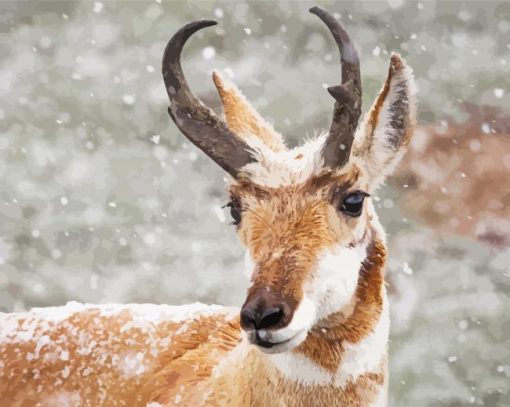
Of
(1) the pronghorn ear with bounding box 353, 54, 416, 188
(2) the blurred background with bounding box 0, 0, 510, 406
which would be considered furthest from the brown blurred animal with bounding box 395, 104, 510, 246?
(1) the pronghorn ear with bounding box 353, 54, 416, 188

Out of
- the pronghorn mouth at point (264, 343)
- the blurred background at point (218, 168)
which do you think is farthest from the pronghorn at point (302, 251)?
the blurred background at point (218, 168)

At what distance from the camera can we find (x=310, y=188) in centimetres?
219

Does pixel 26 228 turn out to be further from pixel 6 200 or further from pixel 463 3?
pixel 463 3

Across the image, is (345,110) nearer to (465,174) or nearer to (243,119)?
(243,119)

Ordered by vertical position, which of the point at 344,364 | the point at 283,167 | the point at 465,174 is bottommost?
the point at 465,174

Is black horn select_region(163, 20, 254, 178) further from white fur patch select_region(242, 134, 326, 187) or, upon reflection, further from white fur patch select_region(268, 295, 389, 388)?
white fur patch select_region(268, 295, 389, 388)

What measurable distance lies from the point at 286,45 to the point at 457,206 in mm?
1073

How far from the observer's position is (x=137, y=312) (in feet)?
9.36

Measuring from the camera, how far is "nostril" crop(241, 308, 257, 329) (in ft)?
6.36

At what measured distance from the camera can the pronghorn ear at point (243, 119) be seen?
2.55m

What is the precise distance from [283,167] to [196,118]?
27cm

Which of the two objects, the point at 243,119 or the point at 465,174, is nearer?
the point at 243,119

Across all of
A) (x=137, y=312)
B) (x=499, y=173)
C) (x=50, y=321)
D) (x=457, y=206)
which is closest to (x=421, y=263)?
(x=457, y=206)

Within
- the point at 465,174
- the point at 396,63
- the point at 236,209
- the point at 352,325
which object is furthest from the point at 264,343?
the point at 465,174
